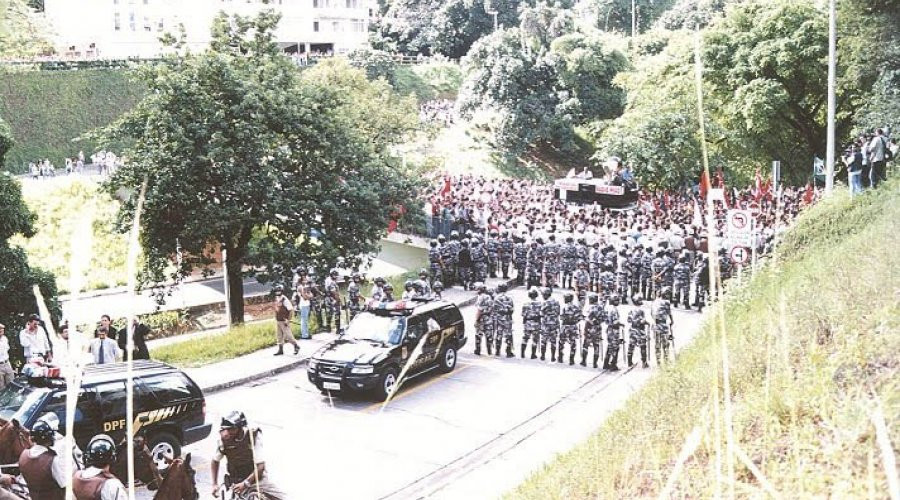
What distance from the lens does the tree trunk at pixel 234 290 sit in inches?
845

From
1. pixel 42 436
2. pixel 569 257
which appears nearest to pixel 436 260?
pixel 569 257

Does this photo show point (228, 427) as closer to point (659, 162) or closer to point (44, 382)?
point (44, 382)

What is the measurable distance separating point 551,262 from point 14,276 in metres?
13.1

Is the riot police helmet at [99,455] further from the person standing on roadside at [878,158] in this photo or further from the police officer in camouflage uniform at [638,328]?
the person standing on roadside at [878,158]

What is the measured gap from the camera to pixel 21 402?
11227 mm

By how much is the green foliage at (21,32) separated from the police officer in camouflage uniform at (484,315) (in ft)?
118

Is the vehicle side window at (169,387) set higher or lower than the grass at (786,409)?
lower

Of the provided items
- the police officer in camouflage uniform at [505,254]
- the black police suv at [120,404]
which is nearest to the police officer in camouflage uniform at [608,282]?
the police officer in camouflage uniform at [505,254]

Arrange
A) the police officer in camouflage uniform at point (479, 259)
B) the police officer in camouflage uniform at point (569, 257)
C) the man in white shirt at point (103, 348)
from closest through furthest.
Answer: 1. the man in white shirt at point (103, 348)
2. the police officer in camouflage uniform at point (569, 257)
3. the police officer in camouflage uniform at point (479, 259)

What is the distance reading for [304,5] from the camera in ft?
221

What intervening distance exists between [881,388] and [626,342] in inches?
482

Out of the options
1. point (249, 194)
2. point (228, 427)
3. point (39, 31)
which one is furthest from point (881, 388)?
point (39, 31)

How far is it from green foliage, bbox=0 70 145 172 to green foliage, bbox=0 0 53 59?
150cm

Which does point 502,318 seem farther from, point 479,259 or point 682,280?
point 479,259
